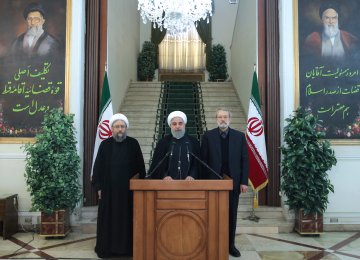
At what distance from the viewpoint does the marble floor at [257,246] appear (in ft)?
13.0

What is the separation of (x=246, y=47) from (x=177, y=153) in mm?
5106

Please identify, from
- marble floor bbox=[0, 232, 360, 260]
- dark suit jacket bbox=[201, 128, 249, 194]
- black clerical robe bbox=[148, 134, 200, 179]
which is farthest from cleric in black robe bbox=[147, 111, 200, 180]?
marble floor bbox=[0, 232, 360, 260]

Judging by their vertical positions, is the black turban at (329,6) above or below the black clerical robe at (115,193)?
above

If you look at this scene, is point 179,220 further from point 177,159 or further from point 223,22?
point 223,22

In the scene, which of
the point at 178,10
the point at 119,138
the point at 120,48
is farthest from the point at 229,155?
the point at 120,48

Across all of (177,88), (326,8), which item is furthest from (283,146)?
(177,88)

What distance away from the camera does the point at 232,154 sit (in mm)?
3766

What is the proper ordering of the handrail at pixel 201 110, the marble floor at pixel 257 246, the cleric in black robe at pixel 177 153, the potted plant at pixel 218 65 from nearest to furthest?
the cleric in black robe at pixel 177 153, the marble floor at pixel 257 246, the handrail at pixel 201 110, the potted plant at pixel 218 65

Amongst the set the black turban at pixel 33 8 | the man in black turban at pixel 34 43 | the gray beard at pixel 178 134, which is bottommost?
the gray beard at pixel 178 134

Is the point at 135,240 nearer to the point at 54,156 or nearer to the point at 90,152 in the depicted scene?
the point at 54,156

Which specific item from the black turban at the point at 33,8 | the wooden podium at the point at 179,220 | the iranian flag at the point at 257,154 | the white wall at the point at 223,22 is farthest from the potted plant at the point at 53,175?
the white wall at the point at 223,22

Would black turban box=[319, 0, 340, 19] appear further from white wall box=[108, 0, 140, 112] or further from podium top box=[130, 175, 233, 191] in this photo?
podium top box=[130, 175, 233, 191]

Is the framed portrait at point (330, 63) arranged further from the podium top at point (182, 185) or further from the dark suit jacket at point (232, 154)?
the podium top at point (182, 185)

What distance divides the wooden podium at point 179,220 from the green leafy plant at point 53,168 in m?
2.09
